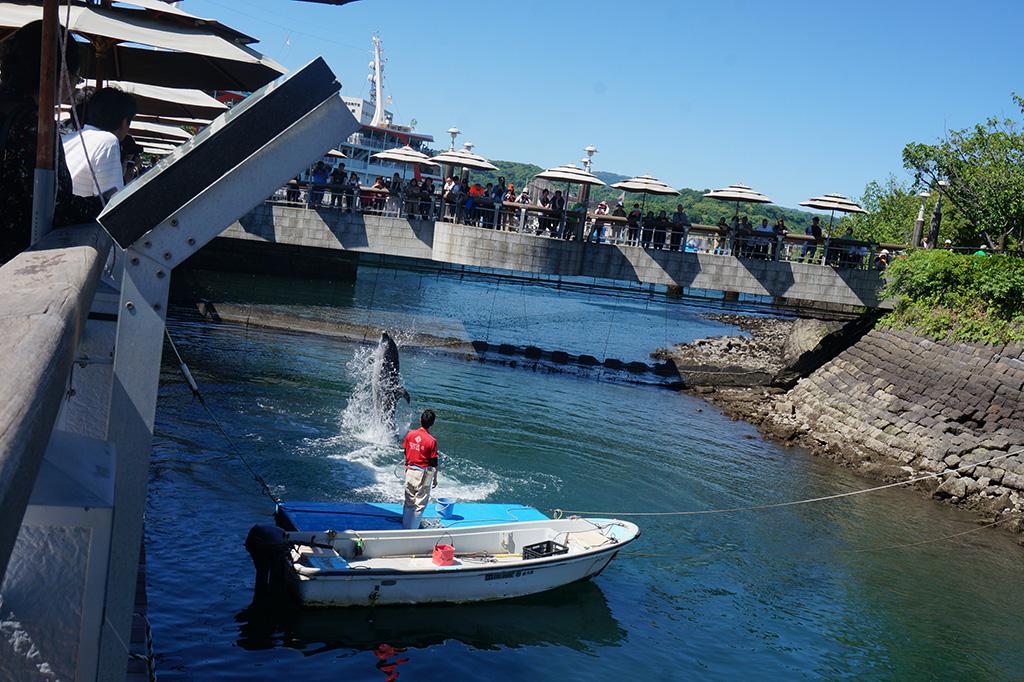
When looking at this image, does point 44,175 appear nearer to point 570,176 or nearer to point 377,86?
point 570,176

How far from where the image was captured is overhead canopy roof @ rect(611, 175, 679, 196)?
34.5 meters

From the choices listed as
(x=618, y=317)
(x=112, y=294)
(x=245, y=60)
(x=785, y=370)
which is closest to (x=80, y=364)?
(x=112, y=294)

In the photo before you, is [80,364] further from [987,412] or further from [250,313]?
[250,313]

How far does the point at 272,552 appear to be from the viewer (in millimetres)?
12602

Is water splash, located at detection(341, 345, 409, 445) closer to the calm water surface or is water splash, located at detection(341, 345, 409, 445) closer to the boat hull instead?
the calm water surface

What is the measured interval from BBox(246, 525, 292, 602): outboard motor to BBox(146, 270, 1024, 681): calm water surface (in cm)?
47

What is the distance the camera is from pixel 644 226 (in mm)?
32719

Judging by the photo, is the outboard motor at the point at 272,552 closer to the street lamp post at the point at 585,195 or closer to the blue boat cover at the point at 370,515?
the blue boat cover at the point at 370,515

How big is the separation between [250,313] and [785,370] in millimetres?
19076

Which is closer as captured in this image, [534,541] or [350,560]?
[350,560]

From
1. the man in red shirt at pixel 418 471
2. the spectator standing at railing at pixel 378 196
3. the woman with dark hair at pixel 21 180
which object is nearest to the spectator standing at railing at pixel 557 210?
the spectator standing at railing at pixel 378 196

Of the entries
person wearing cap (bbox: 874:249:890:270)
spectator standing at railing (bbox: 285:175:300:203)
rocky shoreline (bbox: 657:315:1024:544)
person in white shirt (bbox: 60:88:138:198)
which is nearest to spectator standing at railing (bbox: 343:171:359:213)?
spectator standing at railing (bbox: 285:175:300:203)

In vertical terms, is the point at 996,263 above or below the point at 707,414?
above

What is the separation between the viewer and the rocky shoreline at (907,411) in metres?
23.6
